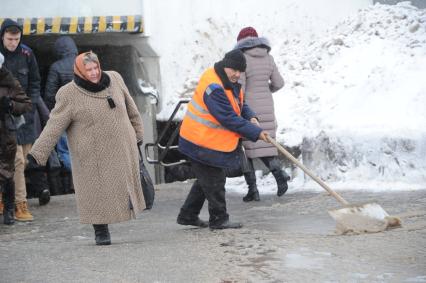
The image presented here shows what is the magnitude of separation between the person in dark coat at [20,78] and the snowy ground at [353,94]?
272 cm

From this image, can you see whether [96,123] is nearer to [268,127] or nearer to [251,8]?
[268,127]

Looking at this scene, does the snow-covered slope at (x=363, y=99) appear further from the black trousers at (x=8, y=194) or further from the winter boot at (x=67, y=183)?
the black trousers at (x=8, y=194)

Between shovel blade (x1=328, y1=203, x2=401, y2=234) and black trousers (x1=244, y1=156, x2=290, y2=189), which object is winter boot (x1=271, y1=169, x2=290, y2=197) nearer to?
black trousers (x1=244, y1=156, x2=290, y2=189)

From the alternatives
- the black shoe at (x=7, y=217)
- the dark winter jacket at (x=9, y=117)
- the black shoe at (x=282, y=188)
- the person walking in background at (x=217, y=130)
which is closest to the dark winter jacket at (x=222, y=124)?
the person walking in background at (x=217, y=130)

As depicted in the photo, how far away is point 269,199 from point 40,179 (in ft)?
8.27

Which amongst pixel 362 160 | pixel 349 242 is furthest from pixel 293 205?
pixel 349 242

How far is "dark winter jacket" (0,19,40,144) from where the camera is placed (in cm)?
928

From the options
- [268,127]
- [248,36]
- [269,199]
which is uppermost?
[248,36]

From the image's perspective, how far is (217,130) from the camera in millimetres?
7508

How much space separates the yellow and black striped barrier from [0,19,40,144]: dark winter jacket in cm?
403

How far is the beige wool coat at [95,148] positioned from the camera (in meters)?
7.21

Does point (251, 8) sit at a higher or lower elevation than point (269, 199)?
higher

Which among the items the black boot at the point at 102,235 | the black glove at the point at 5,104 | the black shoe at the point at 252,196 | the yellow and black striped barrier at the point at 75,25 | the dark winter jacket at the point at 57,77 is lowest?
the black shoe at the point at 252,196

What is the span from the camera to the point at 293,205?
9.23 m
